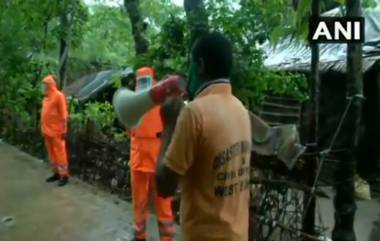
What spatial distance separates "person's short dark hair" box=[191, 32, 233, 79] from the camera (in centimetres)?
272

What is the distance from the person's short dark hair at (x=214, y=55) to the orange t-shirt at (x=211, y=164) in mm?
68

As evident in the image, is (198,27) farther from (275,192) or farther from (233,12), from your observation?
(275,192)

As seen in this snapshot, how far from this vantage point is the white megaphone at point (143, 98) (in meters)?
3.04

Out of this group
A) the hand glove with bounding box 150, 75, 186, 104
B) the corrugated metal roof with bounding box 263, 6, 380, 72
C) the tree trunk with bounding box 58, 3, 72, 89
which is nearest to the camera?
the hand glove with bounding box 150, 75, 186, 104

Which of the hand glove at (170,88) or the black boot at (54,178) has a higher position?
the hand glove at (170,88)

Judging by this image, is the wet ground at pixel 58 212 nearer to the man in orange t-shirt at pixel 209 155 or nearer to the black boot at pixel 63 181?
the black boot at pixel 63 181

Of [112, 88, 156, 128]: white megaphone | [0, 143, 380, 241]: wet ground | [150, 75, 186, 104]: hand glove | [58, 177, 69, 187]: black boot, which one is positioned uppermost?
[150, 75, 186, 104]: hand glove

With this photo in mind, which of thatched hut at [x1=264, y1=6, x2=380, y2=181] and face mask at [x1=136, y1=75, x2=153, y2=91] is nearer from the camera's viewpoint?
face mask at [x1=136, y1=75, x2=153, y2=91]

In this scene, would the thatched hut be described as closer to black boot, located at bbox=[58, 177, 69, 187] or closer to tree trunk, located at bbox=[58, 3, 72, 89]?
black boot, located at bbox=[58, 177, 69, 187]

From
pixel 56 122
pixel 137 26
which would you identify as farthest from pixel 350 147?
pixel 137 26

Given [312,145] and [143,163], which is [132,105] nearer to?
[143,163]

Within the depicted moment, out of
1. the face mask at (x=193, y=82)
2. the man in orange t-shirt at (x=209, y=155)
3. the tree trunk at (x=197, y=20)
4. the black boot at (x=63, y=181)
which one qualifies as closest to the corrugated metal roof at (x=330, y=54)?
the tree trunk at (x=197, y=20)

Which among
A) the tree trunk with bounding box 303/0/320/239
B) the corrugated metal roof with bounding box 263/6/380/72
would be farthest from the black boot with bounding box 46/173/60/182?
the tree trunk with bounding box 303/0/320/239

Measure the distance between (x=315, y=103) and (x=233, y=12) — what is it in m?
1.80
